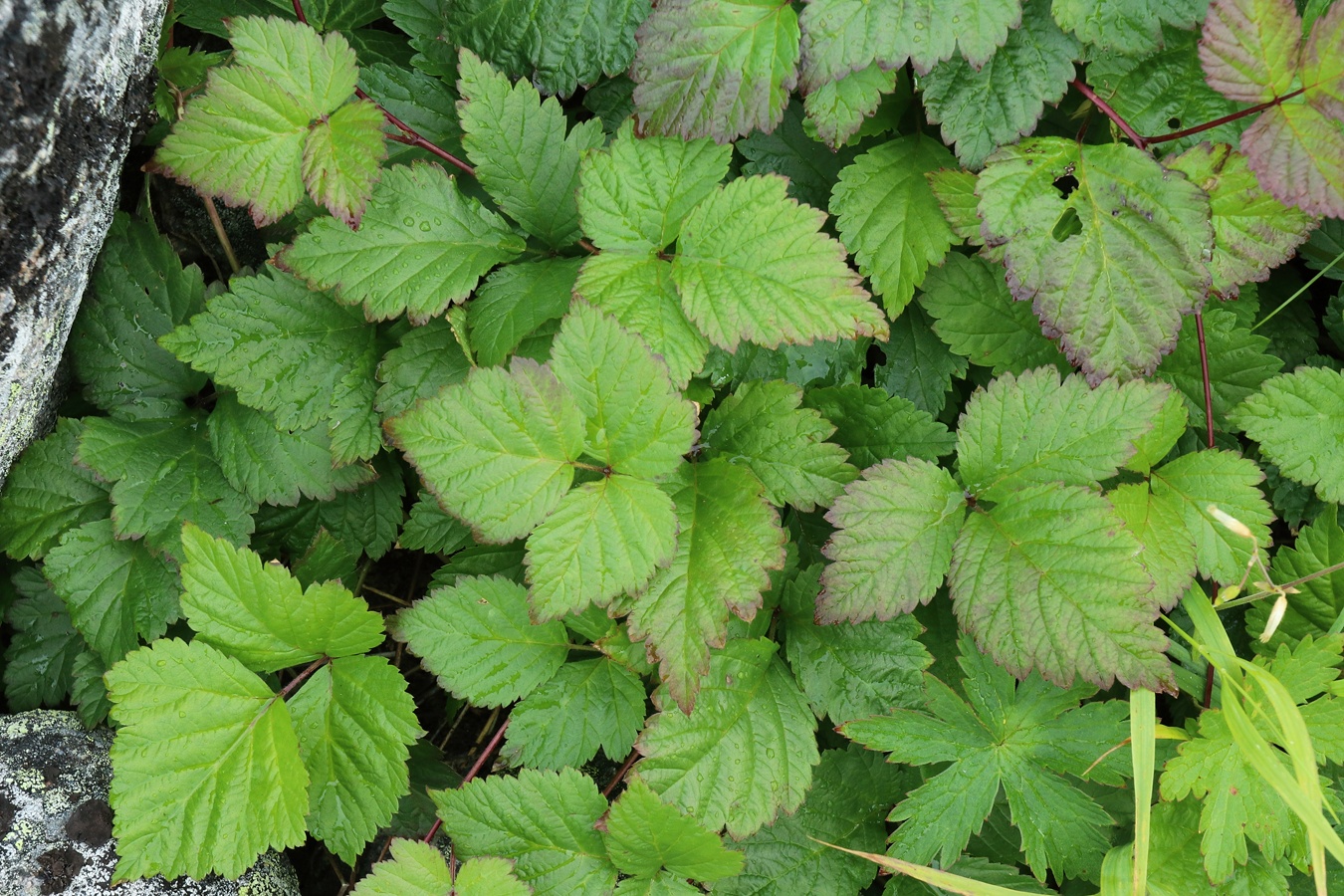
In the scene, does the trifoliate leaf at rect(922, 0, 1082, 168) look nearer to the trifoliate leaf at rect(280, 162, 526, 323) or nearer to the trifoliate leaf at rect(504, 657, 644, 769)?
the trifoliate leaf at rect(280, 162, 526, 323)

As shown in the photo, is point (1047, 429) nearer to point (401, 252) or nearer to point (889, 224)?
point (889, 224)

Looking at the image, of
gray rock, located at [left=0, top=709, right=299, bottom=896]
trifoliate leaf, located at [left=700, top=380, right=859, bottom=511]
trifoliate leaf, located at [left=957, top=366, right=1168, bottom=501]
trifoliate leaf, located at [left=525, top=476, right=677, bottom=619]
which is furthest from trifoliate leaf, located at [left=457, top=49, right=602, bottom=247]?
gray rock, located at [left=0, top=709, right=299, bottom=896]

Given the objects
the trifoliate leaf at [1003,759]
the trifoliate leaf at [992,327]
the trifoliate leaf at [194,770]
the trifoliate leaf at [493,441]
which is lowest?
the trifoliate leaf at [1003,759]

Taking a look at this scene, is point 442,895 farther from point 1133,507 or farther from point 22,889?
point 1133,507

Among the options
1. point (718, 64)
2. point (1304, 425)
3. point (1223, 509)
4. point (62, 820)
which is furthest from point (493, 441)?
point (1304, 425)

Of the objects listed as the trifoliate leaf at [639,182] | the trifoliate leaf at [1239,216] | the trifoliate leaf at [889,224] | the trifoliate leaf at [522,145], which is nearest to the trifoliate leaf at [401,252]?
the trifoliate leaf at [522,145]

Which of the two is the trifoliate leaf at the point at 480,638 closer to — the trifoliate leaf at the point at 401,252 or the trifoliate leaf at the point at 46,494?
the trifoliate leaf at the point at 401,252

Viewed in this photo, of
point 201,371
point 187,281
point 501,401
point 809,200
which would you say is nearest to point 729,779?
point 501,401
